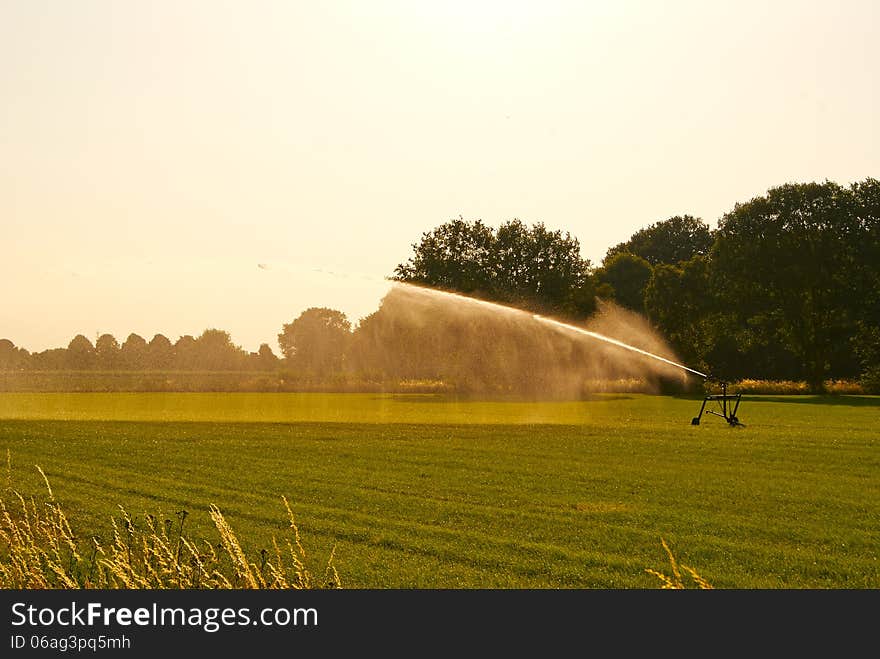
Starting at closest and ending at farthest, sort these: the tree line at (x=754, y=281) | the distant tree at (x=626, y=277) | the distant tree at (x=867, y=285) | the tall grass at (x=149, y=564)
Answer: the tall grass at (x=149, y=564) < the distant tree at (x=867, y=285) < the tree line at (x=754, y=281) < the distant tree at (x=626, y=277)

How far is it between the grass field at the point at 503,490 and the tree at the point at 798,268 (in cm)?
3690

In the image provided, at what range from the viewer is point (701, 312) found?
261 feet

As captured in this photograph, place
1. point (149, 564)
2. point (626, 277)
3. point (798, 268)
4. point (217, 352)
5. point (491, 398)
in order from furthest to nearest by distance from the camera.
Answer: point (217, 352) < point (626, 277) < point (798, 268) < point (491, 398) < point (149, 564)

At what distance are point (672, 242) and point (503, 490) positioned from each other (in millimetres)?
103922

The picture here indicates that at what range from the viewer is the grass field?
1145cm

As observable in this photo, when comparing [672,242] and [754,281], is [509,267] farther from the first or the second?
[672,242]

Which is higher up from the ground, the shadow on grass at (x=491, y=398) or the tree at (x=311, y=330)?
the tree at (x=311, y=330)

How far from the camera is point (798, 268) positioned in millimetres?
71438

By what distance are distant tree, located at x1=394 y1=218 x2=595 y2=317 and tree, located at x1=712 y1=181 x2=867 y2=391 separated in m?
13.4

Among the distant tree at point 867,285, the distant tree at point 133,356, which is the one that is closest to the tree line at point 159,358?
the distant tree at point 133,356

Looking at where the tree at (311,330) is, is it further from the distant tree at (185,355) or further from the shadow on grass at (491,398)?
the shadow on grass at (491,398)

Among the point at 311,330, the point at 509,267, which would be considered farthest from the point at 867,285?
the point at 311,330

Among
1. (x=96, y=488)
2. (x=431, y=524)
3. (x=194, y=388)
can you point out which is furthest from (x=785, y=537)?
(x=194, y=388)

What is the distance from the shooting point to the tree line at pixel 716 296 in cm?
6956
